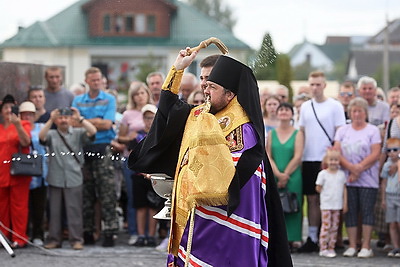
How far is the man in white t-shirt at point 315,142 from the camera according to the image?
10.7 meters

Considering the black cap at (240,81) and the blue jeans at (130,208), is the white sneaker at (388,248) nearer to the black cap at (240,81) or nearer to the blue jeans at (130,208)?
the blue jeans at (130,208)

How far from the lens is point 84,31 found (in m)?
9.77

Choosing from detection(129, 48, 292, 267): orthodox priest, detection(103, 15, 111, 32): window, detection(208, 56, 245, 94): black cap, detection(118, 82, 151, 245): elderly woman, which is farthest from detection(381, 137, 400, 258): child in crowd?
detection(208, 56, 245, 94): black cap

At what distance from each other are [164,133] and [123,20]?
2.78m

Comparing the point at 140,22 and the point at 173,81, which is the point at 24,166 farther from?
the point at 173,81

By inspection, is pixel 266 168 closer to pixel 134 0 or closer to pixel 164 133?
pixel 164 133

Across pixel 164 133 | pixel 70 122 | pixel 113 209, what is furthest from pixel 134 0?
pixel 113 209

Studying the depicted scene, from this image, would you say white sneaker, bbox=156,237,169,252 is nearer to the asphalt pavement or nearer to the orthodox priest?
the asphalt pavement

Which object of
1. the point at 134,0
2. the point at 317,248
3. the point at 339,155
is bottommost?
the point at 317,248

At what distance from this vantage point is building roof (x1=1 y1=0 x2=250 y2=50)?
8250mm

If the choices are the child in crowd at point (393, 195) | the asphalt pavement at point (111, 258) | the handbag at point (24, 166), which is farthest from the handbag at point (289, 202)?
the handbag at point (24, 166)

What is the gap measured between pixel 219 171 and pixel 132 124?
568 centimetres

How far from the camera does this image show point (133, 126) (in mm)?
10922

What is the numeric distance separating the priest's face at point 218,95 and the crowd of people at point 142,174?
14.3 feet
